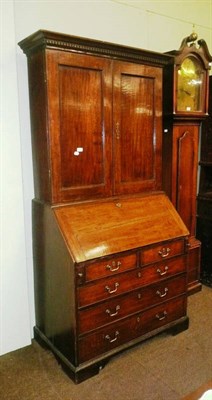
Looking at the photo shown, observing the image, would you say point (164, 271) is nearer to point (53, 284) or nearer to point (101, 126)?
point (53, 284)

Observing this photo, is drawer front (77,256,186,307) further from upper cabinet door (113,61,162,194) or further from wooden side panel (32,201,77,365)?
upper cabinet door (113,61,162,194)

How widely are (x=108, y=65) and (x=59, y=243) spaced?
113cm

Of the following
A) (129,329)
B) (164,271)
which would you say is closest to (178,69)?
(164,271)

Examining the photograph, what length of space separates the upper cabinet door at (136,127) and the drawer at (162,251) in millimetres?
426

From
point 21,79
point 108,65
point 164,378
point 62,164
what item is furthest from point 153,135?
point 164,378

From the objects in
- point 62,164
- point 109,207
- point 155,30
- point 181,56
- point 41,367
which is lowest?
point 41,367

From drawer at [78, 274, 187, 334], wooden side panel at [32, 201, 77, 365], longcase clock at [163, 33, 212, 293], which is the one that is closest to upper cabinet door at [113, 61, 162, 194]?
longcase clock at [163, 33, 212, 293]

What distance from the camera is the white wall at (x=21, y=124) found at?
6.62ft

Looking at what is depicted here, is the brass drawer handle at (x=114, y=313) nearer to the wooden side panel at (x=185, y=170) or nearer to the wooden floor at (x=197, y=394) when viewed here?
the wooden floor at (x=197, y=394)

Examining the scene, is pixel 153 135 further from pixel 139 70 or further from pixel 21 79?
pixel 21 79

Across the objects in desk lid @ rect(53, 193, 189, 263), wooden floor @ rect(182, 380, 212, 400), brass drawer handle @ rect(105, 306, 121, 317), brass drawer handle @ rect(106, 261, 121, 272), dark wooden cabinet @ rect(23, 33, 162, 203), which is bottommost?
brass drawer handle @ rect(105, 306, 121, 317)

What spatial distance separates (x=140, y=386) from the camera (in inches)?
74.1

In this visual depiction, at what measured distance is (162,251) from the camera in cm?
217

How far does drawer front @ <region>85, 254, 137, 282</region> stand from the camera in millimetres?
1843
